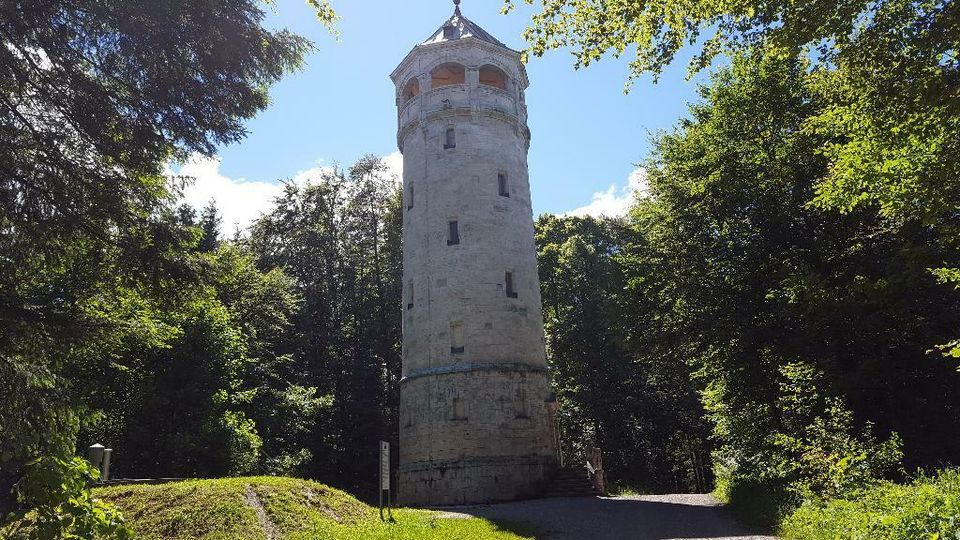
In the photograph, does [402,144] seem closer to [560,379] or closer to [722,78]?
[722,78]

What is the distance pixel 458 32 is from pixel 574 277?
45.8 ft

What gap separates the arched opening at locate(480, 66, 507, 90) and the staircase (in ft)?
46.1

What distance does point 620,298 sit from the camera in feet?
68.7

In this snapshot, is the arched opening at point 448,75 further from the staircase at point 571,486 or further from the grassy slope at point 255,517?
the grassy slope at point 255,517

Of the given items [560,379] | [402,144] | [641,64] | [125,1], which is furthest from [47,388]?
[560,379]

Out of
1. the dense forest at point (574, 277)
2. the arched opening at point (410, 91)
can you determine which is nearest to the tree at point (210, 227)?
the dense forest at point (574, 277)

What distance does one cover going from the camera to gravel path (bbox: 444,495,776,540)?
11125mm

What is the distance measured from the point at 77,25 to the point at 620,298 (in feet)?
55.3

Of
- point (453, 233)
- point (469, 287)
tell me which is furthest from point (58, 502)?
point (453, 233)

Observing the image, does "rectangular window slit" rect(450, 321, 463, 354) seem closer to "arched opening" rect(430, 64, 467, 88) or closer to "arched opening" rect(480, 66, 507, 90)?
"arched opening" rect(480, 66, 507, 90)

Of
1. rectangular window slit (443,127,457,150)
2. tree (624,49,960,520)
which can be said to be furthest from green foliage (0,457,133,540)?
rectangular window slit (443,127,457,150)

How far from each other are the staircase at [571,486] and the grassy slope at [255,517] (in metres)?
6.66

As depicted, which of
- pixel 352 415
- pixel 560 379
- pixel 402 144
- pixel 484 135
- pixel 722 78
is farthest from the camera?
pixel 560 379

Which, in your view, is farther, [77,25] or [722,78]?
[722,78]
